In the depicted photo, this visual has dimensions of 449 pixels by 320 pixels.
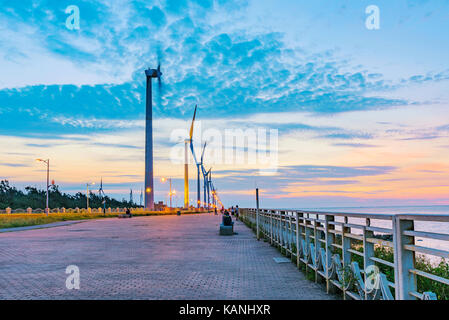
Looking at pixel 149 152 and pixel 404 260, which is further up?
pixel 149 152

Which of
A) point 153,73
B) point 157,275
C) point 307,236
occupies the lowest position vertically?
point 157,275

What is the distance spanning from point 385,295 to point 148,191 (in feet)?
294

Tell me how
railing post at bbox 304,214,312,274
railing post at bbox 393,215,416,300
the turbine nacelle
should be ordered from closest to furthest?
railing post at bbox 393,215,416,300, railing post at bbox 304,214,312,274, the turbine nacelle

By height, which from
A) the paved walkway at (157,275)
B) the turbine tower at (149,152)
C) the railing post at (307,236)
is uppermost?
the turbine tower at (149,152)

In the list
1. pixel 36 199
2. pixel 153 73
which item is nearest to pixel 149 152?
pixel 153 73

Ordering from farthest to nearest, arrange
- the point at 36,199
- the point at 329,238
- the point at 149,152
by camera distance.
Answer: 1. the point at 36,199
2. the point at 149,152
3. the point at 329,238

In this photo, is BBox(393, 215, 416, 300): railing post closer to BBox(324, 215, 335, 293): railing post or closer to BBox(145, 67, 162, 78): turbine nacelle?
BBox(324, 215, 335, 293): railing post

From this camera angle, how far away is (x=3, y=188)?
135 meters

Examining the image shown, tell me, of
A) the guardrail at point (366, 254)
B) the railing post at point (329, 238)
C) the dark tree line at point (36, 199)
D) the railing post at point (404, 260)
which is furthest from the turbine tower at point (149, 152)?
the railing post at point (404, 260)

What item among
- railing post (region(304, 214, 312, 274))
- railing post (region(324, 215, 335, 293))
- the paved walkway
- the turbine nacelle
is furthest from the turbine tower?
railing post (region(324, 215, 335, 293))

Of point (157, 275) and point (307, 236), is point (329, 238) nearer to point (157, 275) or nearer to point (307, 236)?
point (307, 236)

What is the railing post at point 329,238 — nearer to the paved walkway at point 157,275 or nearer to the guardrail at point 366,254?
the guardrail at point 366,254

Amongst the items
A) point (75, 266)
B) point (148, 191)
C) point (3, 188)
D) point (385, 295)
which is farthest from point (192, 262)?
point (3, 188)
